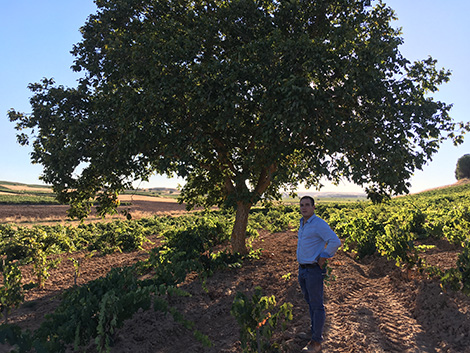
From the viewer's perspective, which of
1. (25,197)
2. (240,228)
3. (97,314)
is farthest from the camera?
(25,197)

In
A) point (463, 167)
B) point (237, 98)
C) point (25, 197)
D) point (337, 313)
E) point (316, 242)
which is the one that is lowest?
point (337, 313)

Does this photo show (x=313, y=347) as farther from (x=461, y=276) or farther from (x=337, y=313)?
(x=461, y=276)

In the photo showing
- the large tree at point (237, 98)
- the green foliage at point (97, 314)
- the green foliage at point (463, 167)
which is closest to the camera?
the green foliage at point (97, 314)

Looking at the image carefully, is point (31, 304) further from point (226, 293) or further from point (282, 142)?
point (282, 142)

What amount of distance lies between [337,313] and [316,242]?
203 centimetres

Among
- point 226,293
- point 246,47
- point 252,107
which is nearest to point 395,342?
point 226,293

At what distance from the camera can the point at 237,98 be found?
7.93m

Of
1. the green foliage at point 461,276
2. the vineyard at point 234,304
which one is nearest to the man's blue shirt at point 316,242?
the vineyard at point 234,304

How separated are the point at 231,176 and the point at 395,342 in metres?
7.63

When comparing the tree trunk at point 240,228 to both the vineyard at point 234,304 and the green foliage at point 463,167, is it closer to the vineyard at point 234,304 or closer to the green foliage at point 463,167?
the vineyard at point 234,304

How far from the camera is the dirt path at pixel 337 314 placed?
501 cm

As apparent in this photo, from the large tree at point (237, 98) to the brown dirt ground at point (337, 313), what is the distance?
2273 mm

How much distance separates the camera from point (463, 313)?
18.4 ft

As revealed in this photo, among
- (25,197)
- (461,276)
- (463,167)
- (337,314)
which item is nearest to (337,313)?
(337,314)
